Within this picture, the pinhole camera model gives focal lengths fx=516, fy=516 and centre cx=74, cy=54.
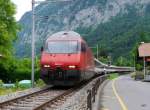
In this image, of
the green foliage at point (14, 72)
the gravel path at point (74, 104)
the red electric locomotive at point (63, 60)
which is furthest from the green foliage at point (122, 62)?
the gravel path at point (74, 104)

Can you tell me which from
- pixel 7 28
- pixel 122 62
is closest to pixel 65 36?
pixel 7 28

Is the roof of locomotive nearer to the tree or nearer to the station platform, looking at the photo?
the station platform

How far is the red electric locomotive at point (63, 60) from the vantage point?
3170 centimetres

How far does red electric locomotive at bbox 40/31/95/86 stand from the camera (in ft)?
104

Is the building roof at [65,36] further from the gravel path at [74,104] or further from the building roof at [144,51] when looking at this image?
the building roof at [144,51]

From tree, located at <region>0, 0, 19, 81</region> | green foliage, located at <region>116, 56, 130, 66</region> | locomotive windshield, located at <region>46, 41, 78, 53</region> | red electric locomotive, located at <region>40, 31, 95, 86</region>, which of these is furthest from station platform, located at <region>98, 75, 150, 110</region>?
green foliage, located at <region>116, 56, 130, 66</region>

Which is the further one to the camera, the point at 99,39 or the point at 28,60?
the point at 99,39

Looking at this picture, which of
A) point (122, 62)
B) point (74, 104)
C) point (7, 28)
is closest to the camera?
point (74, 104)

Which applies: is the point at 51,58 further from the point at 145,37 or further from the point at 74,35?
the point at 145,37

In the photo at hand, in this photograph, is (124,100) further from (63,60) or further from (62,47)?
(62,47)

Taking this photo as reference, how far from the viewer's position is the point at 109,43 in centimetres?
18025

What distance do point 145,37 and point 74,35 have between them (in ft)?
392

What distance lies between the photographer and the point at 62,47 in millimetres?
33375

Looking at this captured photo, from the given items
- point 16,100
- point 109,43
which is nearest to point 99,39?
point 109,43
